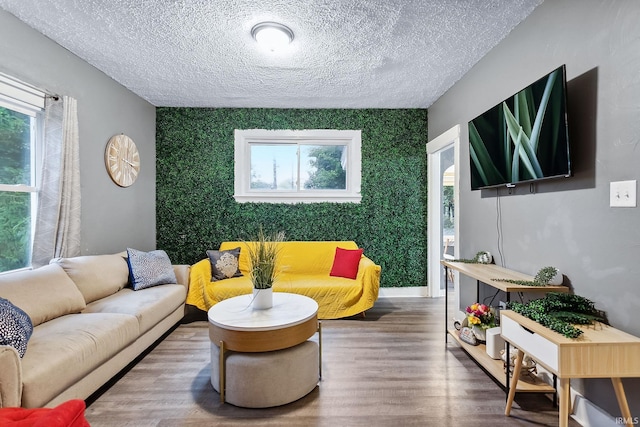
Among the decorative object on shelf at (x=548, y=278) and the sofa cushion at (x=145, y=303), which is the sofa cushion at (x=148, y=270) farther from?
the decorative object on shelf at (x=548, y=278)

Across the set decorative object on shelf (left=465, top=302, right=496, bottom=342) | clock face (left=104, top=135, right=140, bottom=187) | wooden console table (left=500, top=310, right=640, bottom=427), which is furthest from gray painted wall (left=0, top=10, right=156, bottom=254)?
wooden console table (left=500, top=310, right=640, bottom=427)

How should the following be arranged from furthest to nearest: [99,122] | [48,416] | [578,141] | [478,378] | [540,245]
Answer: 1. [99,122]
2. [478,378]
3. [540,245]
4. [578,141]
5. [48,416]

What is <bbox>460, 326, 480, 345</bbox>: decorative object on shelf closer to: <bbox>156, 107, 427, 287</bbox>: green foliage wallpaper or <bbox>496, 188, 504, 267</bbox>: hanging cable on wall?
<bbox>496, 188, 504, 267</bbox>: hanging cable on wall

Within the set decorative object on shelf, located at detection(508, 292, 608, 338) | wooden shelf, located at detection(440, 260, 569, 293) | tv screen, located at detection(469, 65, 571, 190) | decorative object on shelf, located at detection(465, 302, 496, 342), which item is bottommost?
decorative object on shelf, located at detection(465, 302, 496, 342)

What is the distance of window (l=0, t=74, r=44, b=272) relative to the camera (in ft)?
8.15

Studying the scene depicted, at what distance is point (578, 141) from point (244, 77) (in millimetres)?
2985

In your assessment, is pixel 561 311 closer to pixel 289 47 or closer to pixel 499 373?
pixel 499 373

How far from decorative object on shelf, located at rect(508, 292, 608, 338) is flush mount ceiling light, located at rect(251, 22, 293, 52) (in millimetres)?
2473

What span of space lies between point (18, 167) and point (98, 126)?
2.94 feet

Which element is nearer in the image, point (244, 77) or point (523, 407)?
point (523, 407)

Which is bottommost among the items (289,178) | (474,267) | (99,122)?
(474,267)

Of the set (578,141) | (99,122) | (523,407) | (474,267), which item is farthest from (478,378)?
(99,122)

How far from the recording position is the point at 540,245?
2.18 metres

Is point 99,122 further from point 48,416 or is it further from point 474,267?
point 474,267
